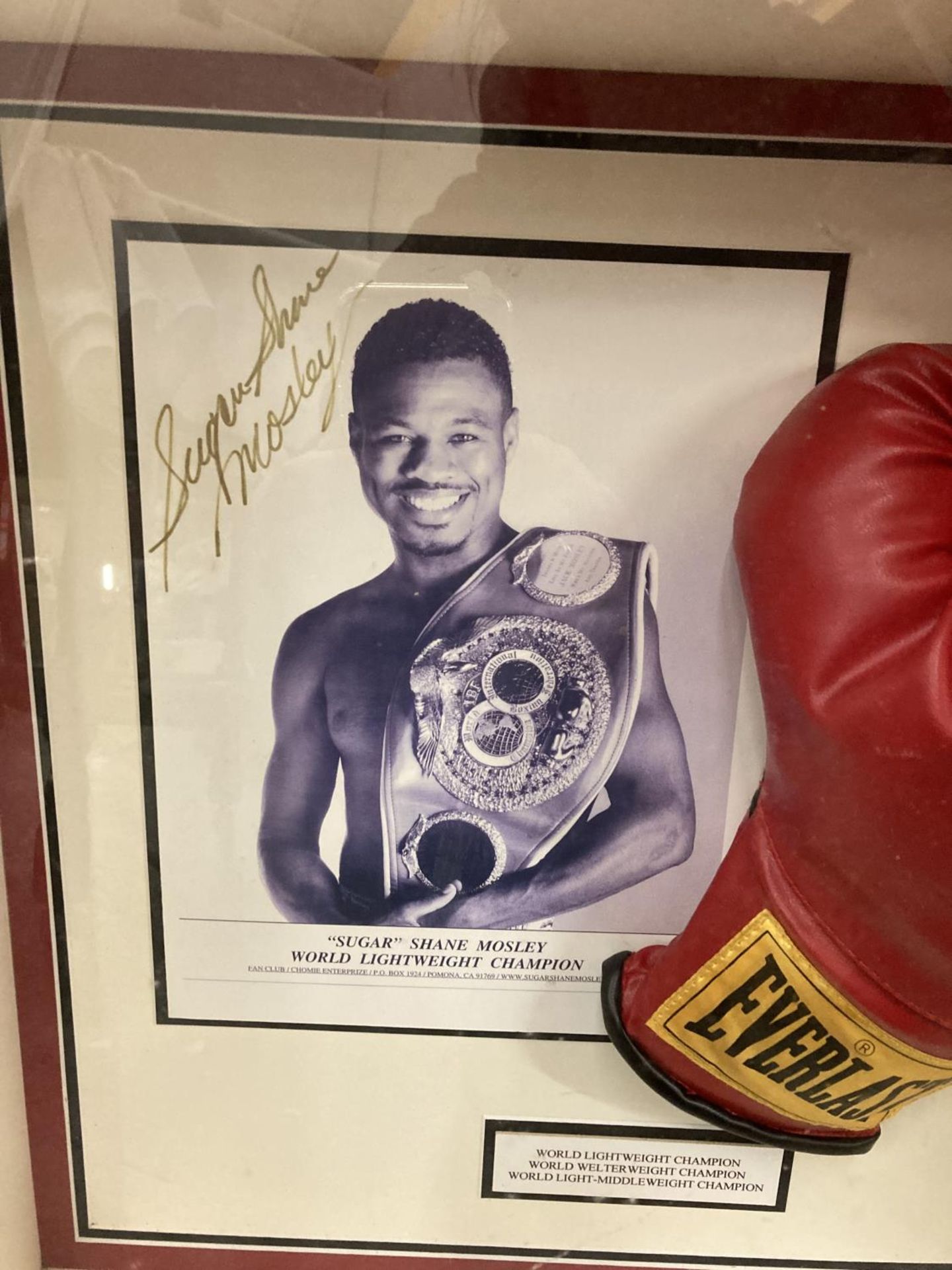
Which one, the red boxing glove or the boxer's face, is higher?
the boxer's face

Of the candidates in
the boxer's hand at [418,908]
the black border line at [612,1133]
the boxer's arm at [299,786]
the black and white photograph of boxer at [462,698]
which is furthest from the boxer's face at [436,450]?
the black border line at [612,1133]

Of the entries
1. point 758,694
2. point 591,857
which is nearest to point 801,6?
point 758,694

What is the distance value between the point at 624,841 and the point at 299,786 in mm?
239

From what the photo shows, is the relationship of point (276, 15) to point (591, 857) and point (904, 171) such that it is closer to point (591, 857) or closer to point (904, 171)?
point (904, 171)

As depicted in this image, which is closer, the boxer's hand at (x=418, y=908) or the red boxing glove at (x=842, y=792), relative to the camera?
the red boxing glove at (x=842, y=792)

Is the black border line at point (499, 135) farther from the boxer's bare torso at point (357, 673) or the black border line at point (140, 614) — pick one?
the boxer's bare torso at point (357, 673)

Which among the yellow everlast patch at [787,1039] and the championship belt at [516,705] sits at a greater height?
the championship belt at [516,705]

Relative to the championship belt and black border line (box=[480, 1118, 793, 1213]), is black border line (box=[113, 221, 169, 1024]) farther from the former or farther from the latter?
black border line (box=[480, 1118, 793, 1213])

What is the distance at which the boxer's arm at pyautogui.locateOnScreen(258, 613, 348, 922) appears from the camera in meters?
0.54

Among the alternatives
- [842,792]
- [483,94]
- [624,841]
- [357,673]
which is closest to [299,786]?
[357,673]

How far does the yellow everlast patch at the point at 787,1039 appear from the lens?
1.59ft

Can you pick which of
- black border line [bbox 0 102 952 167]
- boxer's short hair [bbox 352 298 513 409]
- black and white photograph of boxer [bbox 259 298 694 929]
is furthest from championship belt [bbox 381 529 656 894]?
black border line [bbox 0 102 952 167]

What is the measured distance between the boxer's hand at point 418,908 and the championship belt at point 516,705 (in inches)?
0.6
